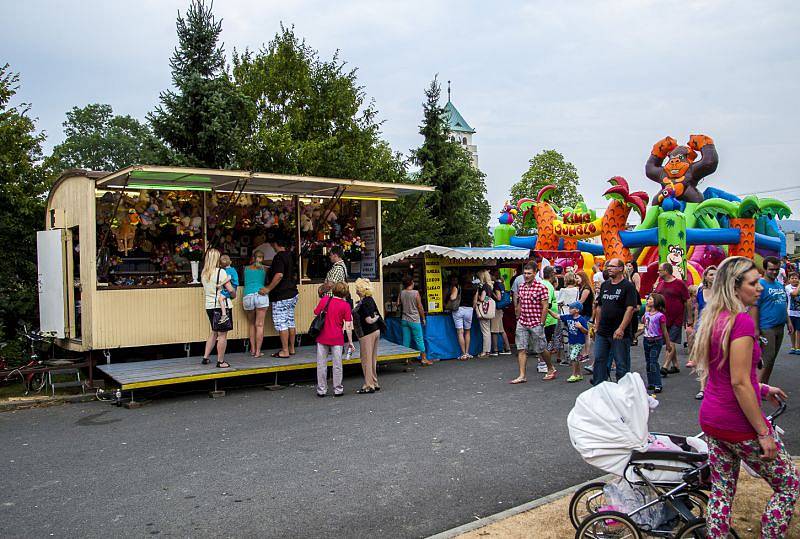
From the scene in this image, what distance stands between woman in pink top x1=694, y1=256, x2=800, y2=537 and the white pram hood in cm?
37

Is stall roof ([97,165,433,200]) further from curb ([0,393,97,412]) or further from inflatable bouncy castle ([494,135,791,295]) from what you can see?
inflatable bouncy castle ([494,135,791,295])

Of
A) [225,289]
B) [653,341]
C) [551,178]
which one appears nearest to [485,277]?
[653,341]

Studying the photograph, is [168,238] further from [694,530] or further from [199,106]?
[694,530]

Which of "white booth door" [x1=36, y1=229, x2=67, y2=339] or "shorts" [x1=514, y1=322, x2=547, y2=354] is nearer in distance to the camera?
"shorts" [x1=514, y1=322, x2=547, y2=354]

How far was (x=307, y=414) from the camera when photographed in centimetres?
866

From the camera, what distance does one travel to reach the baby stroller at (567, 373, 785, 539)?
392 cm

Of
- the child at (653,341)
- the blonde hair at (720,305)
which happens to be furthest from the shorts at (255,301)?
the blonde hair at (720,305)

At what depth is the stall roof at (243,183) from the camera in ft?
33.0

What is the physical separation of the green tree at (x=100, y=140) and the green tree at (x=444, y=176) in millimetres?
38992

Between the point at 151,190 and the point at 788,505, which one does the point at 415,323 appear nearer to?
the point at 151,190

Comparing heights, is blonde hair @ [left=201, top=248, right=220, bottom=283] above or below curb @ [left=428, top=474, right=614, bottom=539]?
above

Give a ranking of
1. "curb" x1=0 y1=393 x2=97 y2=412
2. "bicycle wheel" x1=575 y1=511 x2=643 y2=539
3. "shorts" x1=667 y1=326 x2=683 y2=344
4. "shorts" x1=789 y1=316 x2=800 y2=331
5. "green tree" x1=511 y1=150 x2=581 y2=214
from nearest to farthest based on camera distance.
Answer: "bicycle wheel" x1=575 y1=511 x2=643 y2=539, "curb" x1=0 y1=393 x2=97 y2=412, "shorts" x1=667 y1=326 x2=683 y2=344, "shorts" x1=789 y1=316 x2=800 y2=331, "green tree" x1=511 y1=150 x2=581 y2=214

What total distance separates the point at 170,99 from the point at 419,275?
30.7 feet

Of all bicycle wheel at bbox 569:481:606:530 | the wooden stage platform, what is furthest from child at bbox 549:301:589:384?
bicycle wheel at bbox 569:481:606:530
